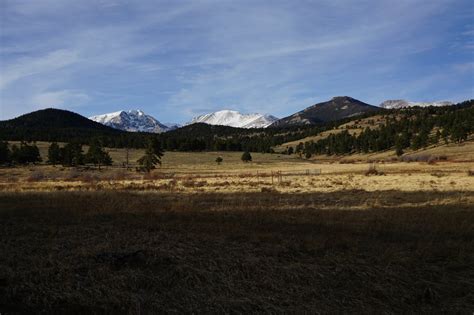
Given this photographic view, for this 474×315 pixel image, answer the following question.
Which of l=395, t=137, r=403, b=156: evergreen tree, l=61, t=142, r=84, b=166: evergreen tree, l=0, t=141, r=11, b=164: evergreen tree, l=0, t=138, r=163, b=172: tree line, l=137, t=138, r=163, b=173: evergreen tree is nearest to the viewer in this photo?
l=137, t=138, r=163, b=173: evergreen tree

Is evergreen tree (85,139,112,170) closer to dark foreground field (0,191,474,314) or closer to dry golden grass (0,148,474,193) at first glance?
dry golden grass (0,148,474,193)

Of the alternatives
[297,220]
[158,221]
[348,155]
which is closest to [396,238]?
[297,220]

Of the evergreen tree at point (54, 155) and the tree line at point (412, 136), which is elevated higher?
the tree line at point (412, 136)

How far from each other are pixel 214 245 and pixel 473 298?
577 centimetres

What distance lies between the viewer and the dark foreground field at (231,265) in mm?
7762

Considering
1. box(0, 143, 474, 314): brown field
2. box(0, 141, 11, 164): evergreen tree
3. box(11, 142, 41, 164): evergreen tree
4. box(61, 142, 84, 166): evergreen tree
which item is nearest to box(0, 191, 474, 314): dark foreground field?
box(0, 143, 474, 314): brown field

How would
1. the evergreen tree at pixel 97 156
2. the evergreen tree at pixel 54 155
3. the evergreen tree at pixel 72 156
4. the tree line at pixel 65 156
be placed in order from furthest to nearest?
the evergreen tree at pixel 54 155
the evergreen tree at pixel 72 156
the tree line at pixel 65 156
the evergreen tree at pixel 97 156

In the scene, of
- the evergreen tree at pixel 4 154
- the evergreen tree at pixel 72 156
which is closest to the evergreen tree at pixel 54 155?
the evergreen tree at pixel 72 156

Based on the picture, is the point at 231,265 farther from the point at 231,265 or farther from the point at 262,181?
the point at 262,181

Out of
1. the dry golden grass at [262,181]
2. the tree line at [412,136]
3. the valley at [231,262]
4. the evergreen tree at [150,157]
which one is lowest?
the dry golden grass at [262,181]

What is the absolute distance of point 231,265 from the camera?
30.7 feet

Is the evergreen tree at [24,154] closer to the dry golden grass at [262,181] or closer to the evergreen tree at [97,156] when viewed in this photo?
the evergreen tree at [97,156]

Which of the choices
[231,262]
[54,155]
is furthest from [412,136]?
[231,262]

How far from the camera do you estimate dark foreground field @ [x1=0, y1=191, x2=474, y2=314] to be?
776cm
